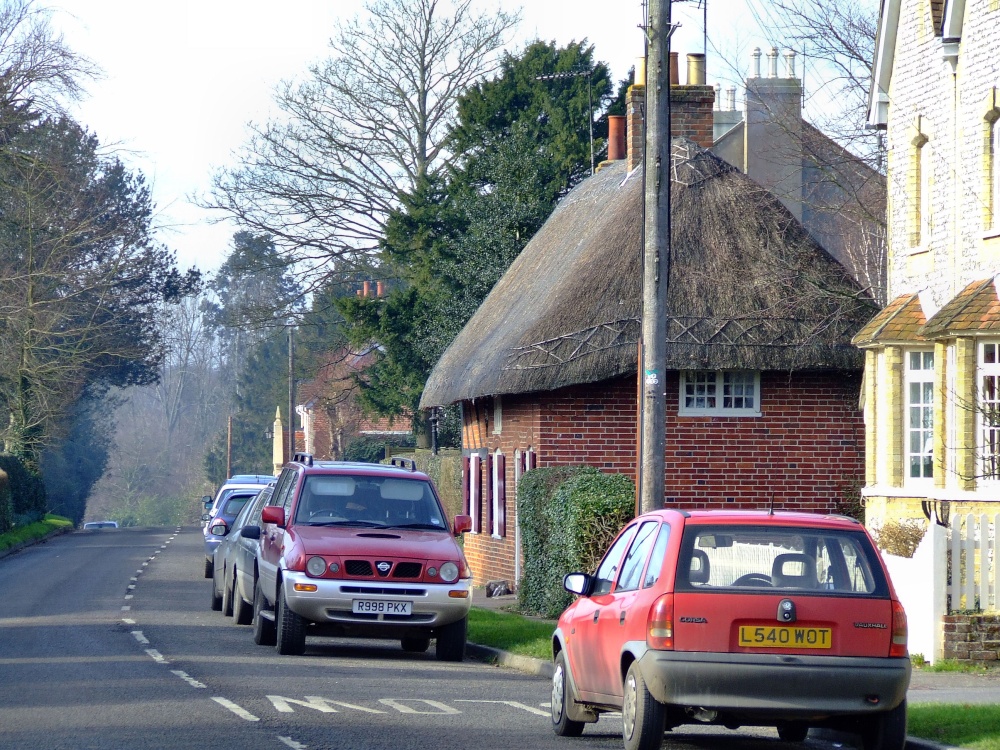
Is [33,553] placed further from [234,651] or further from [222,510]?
[234,651]

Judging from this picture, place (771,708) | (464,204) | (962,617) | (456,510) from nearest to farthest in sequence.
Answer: (771,708)
(962,617)
(456,510)
(464,204)

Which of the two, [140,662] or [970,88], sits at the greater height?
[970,88]

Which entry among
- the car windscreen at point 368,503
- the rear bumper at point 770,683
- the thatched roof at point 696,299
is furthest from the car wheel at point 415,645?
the rear bumper at point 770,683

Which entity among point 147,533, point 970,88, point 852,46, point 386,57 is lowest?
point 147,533

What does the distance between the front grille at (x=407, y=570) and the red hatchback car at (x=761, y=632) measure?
5.83m

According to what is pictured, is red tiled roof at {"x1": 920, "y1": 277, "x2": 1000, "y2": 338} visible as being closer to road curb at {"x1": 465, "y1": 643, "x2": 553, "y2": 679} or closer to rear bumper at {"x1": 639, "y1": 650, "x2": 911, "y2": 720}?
road curb at {"x1": 465, "y1": 643, "x2": 553, "y2": 679}

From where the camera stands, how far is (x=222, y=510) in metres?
26.7

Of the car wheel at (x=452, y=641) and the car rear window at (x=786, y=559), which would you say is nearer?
the car rear window at (x=786, y=559)

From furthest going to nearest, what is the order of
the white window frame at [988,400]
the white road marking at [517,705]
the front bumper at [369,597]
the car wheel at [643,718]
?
the white window frame at [988,400]
the front bumper at [369,597]
the white road marking at [517,705]
the car wheel at [643,718]

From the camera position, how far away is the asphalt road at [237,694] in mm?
9812

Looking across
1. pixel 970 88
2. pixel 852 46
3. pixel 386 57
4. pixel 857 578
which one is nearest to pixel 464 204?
pixel 386 57

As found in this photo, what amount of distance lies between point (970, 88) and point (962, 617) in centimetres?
822

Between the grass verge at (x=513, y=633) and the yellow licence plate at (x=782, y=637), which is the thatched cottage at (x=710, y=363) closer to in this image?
the grass verge at (x=513, y=633)

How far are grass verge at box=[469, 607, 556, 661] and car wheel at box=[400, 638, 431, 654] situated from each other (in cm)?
57
